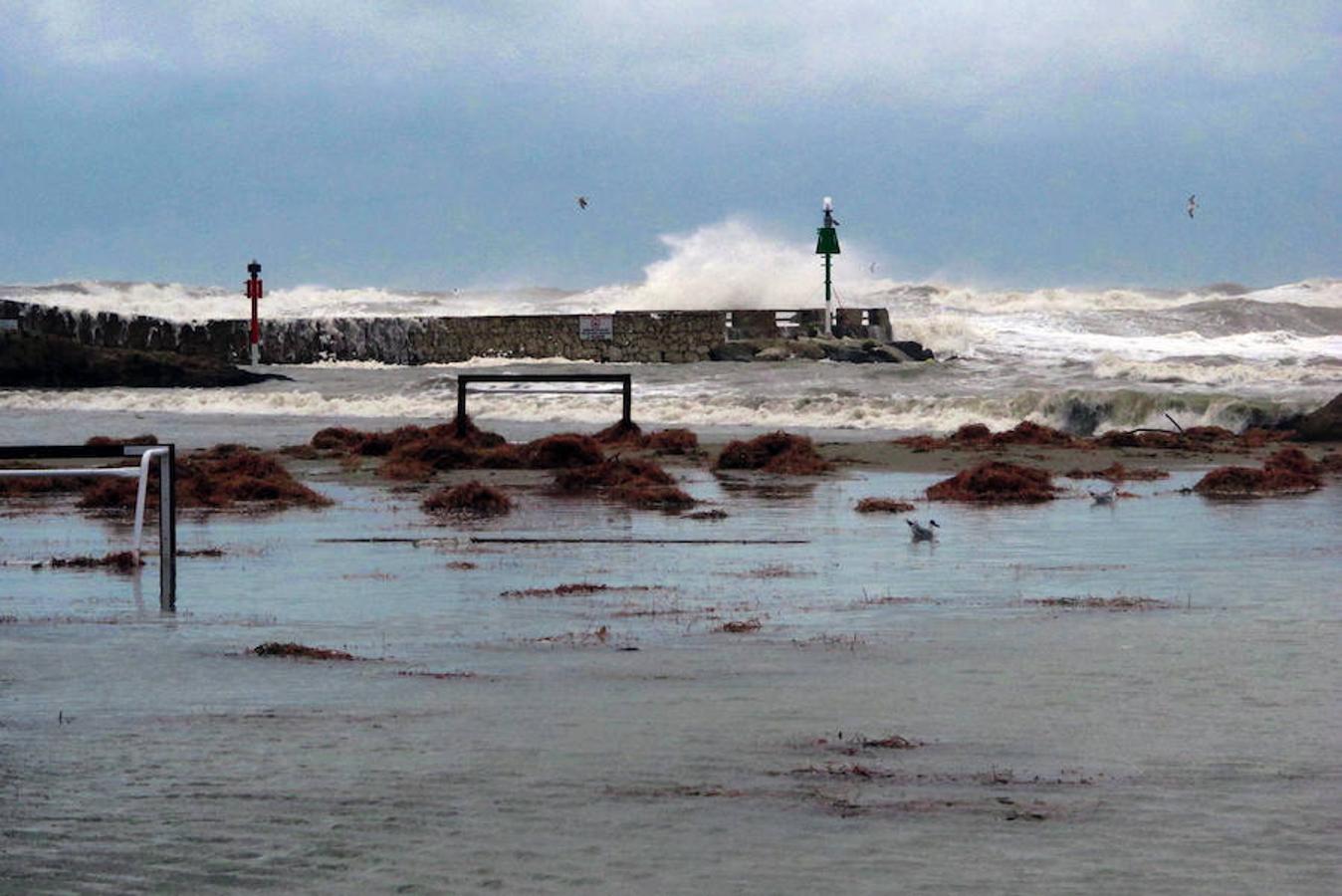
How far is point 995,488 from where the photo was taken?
61.8 ft

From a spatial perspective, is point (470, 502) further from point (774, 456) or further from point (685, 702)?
point (685, 702)

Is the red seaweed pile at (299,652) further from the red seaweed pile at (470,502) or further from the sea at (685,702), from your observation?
the red seaweed pile at (470,502)

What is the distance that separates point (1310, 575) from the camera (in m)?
12.0

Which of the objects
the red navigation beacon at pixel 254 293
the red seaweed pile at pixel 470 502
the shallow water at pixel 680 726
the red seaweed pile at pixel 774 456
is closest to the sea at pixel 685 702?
the shallow water at pixel 680 726

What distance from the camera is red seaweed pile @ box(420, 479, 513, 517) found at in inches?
691

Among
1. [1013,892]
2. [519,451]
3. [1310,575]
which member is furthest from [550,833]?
[519,451]

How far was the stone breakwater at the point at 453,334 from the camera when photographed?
59875mm

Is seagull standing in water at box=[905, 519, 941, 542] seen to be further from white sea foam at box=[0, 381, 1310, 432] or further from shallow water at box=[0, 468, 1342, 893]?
white sea foam at box=[0, 381, 1310, 432]

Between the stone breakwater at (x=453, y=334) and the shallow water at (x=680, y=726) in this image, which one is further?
the stone breakwater at (x=453, y=334)

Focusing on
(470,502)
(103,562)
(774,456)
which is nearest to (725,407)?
(774,456)

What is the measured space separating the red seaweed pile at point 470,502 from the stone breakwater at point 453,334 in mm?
40672

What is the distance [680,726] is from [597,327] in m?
54.2

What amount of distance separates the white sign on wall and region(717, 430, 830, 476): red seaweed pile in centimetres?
3682

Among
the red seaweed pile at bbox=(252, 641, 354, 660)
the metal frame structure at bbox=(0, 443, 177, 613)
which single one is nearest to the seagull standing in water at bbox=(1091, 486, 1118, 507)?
the metal frame structure at bbox=(0, 443, 177, 613)
